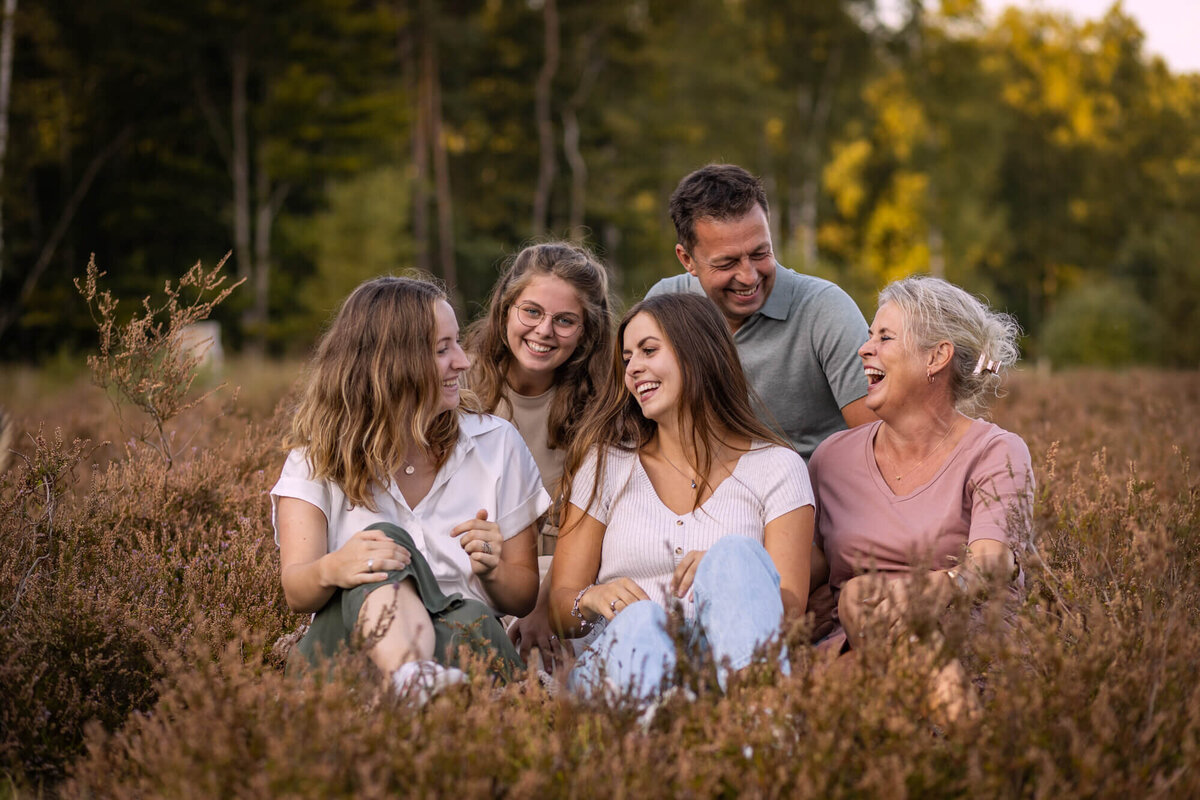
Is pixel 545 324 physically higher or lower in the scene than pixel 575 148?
lower

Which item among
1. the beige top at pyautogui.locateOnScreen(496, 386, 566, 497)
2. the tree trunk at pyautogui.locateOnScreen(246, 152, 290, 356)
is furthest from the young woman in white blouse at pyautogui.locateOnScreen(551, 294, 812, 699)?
the tree trunk at pyautogui.locateOnScreen(246, 152, 290, 356)

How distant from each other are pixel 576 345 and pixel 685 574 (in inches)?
67.1

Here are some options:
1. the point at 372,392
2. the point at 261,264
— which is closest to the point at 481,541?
the point at 372,392

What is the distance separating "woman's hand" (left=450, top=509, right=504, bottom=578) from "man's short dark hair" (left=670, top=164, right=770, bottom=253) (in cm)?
202

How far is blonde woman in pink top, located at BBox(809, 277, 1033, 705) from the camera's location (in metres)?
3.54

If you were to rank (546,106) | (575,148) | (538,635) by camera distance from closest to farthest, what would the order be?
1. (538,635)
2. (546,106)
3. (575,148)

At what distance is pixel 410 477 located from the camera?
3.67 metres

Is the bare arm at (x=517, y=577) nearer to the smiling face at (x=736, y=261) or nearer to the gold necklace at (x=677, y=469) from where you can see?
the gold necklace at (x=677, y=469)

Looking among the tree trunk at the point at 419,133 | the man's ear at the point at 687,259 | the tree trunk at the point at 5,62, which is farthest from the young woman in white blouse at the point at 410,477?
the tree trunk at the point at 419,133

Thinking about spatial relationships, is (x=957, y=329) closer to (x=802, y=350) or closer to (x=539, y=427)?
(x=802, y=350)

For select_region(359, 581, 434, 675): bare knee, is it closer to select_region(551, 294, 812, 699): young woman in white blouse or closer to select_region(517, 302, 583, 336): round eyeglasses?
select_region(551, 294, 812, 699): young woman in white blouse

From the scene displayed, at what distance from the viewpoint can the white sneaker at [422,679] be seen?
8.77 feet

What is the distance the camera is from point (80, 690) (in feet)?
10.6

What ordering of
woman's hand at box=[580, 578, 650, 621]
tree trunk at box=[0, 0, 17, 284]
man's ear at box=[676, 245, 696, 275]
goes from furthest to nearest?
tree trunk at box=[0, 0, 17, 284]
man's ear at box=[676, 245, 696, 275]
woman's hand at box=[580, 578, 650, 621]
